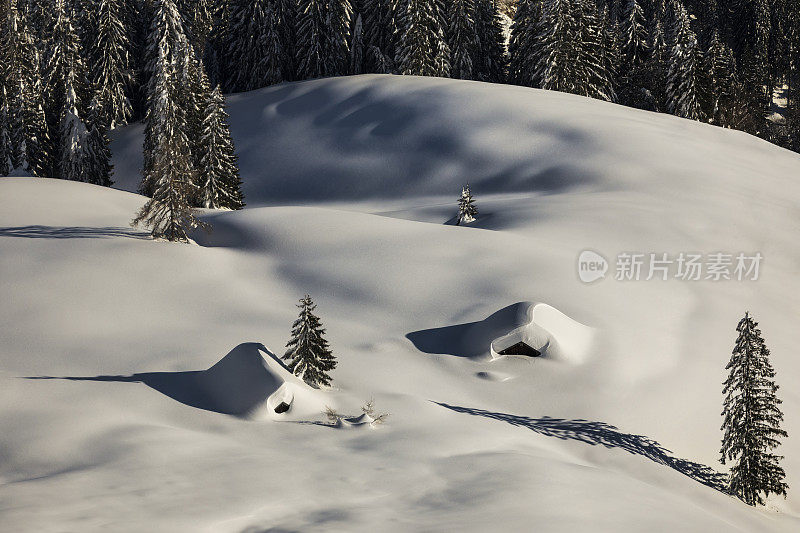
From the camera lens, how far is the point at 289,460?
48.2 feet

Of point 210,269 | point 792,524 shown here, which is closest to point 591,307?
point 792,524

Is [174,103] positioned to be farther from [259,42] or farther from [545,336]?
[259,42]


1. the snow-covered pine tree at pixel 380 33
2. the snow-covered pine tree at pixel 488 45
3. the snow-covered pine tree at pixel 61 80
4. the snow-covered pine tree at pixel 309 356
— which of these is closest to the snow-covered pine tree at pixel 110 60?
the snow-covered pine tree at pixel 61 80

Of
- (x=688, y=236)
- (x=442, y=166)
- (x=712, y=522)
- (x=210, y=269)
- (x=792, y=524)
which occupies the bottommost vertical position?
(x=792, y=524)

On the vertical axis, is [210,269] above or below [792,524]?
above

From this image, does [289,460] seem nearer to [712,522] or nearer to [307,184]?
[712,522]

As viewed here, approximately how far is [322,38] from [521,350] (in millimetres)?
48565

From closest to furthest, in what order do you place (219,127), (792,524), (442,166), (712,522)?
(712,522) → (792,524) → (219,127) → (442,166)

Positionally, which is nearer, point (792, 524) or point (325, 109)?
point (792, 524)

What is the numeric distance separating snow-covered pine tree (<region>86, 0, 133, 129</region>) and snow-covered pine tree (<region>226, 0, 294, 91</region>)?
30.2 ft

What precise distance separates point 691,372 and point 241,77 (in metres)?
54.2

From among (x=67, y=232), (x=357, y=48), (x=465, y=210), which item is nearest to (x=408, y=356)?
(x=67, y=232)

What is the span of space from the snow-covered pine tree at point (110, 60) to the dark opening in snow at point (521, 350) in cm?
4607

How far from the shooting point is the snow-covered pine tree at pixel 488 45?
7012 centimetres
